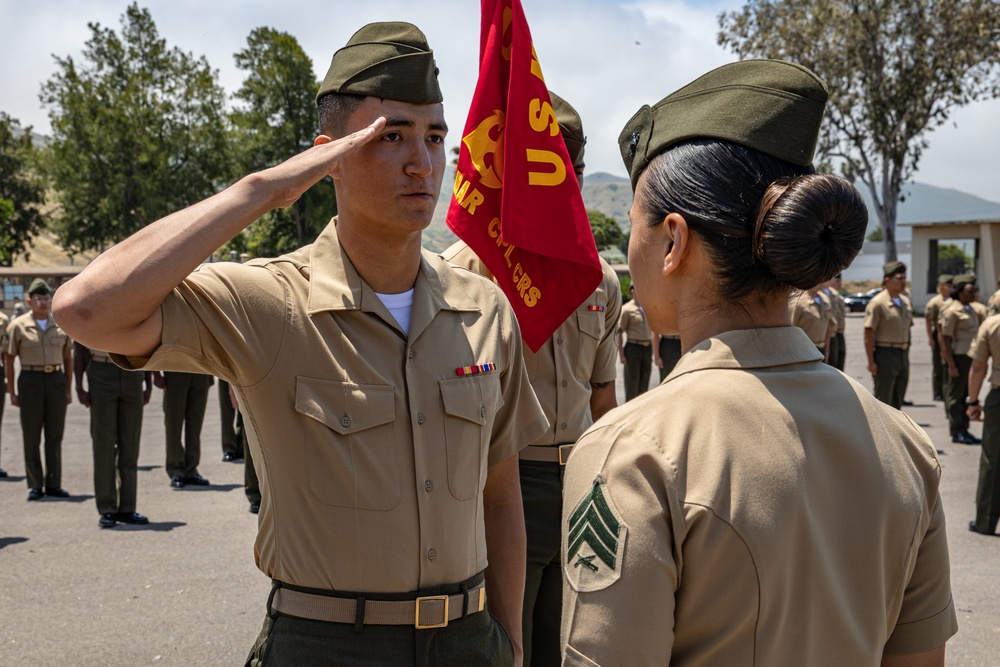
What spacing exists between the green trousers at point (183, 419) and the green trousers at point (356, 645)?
7.97m

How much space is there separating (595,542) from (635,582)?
77 mm

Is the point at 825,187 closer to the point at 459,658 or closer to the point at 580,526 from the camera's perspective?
the point at 580,526

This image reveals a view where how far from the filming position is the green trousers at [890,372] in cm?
1263

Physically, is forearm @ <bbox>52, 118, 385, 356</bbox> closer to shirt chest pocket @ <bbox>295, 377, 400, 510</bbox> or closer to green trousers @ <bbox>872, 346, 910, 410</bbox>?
shirt chest pocket @ <bbox>295, 377, 400, 510</bbox>

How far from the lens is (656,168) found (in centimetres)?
153

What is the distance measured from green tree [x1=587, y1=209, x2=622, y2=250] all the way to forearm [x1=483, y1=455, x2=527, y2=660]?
4429 cm

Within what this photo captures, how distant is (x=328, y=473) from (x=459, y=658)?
20.7 inches

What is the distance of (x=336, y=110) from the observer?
8.37ft

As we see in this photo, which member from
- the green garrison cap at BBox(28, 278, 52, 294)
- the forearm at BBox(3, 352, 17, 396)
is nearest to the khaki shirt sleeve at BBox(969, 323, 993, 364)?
the green garrison cap at BBox(28, 278, 52, 294)

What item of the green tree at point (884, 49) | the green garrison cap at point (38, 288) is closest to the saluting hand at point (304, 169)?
the green garrison cap at point (38, 288)

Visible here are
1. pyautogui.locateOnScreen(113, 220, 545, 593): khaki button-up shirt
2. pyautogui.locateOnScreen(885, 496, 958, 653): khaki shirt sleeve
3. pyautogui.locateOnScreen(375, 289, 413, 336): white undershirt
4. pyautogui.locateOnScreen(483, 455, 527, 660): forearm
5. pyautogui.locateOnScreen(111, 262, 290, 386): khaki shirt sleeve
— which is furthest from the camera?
pyautogui.locateOnScreen(483, 455, 527, 660): forearm

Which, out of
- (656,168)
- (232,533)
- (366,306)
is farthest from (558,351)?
(232,533)

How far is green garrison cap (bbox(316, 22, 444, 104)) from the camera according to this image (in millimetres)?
2471

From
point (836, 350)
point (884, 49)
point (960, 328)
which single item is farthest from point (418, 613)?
point (884, 49)
